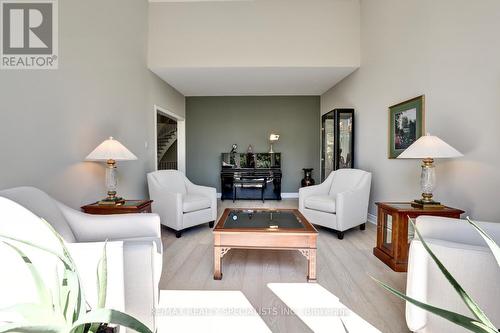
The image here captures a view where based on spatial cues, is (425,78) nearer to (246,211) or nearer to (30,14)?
(246,211)

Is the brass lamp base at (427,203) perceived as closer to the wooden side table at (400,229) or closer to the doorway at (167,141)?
the wooden side table at (400,229)

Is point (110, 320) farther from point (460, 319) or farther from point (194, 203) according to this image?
point (194, 203)

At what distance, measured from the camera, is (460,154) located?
2.09 meters

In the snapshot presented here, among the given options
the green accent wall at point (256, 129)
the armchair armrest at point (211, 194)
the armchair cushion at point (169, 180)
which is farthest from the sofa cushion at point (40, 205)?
Answer: the green accent wall at point (256, 129)

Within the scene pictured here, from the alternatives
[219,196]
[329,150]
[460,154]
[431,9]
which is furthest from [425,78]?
[219,196]

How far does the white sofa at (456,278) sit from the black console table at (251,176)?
470cm

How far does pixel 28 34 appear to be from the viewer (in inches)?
87.4

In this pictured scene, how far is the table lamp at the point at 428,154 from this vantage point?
2.13 metres

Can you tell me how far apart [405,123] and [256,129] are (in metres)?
3.85

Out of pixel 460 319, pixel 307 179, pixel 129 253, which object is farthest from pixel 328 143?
pixel 460 319

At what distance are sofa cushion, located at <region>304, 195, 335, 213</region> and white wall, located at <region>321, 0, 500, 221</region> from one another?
82 centimetres

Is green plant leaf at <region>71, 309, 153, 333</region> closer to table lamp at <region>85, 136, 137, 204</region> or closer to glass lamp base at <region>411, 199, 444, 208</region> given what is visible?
table lamp at <region>85, 136, 137, 204</region>

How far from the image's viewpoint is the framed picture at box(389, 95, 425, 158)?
2.84 meters

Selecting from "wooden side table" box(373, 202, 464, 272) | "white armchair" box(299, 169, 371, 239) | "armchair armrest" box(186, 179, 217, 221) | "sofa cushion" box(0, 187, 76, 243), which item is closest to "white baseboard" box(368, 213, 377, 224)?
"white armchair" box(299, 169, 371, 239)
